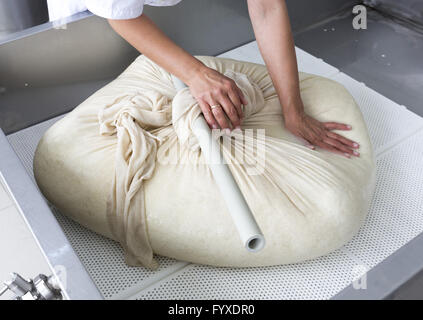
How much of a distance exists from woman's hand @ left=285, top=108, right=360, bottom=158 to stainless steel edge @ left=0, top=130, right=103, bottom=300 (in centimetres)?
80

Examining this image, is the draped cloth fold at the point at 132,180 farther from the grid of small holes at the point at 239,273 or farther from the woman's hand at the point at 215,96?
the woman's hand at the point at 215,96

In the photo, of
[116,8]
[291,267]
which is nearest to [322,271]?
[291,267]

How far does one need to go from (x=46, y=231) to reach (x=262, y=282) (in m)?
0.64

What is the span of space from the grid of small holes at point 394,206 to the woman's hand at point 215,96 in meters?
0.56

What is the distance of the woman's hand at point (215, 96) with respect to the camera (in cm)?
119

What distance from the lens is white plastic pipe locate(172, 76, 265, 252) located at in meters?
0.83

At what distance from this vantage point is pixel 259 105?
4.97ft

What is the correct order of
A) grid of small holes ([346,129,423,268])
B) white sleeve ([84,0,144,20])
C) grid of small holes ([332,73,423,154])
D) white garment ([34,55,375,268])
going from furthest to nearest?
grid of small holes ([332,73,423,154])
grid of small holes ([346,129,423,268])
white garment ([34,55,375,268])
white sleeve ([84,0,144,20])

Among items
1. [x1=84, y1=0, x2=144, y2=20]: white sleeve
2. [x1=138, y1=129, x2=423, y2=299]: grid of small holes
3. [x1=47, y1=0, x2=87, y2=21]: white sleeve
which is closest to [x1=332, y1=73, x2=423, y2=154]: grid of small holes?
[x1=138, y1=129, x2=423, y2=299]: grid of small holes

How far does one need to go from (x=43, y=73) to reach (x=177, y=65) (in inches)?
34.6

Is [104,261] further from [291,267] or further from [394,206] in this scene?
[394,206]

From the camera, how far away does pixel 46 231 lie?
2.98ft

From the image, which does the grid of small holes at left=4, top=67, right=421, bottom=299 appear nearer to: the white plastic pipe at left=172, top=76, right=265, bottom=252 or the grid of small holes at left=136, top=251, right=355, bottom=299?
the grid of small holes at left=136, top=251, right=355, bottom=299

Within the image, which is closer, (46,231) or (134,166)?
(46,231)
